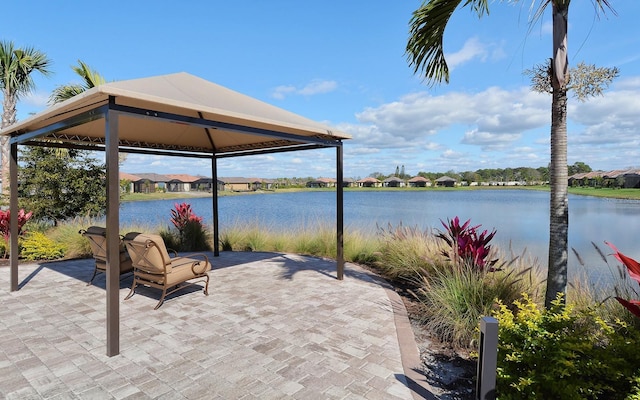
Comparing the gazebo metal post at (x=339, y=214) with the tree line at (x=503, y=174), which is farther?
the tree line at (x=503, y=174)

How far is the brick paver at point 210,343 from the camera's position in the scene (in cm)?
249

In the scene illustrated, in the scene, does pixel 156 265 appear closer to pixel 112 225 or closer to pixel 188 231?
pixel 112 225

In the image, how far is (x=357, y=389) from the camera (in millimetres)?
2473

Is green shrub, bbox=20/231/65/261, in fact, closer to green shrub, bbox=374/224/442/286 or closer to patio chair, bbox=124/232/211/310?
patio chair, bbox=124/232/211/310

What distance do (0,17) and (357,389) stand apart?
10.8 metres

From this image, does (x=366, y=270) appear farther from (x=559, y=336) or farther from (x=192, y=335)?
(x=559, y=336)

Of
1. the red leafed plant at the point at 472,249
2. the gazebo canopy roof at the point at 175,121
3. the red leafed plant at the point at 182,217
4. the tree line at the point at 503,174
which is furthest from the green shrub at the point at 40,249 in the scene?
the tree line at the point at 503,174

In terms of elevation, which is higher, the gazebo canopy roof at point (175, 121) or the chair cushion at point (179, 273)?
the gazebo canopy roof at point (175, 121)

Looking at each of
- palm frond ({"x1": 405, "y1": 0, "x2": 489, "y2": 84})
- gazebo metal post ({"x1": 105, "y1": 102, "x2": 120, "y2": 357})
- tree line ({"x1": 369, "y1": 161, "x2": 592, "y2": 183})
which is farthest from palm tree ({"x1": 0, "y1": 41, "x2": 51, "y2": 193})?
tree line ({"x1": 369, "y1": 161, "x2": 592, "y2": 183})

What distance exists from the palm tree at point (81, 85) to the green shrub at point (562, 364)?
11991 mm

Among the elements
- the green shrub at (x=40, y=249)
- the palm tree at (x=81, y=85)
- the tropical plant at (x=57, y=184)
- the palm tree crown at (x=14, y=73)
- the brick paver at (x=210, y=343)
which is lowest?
the brick paver at (x=210, y=343)

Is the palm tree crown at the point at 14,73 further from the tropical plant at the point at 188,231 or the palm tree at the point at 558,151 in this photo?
the palm tree at the point at 558,151

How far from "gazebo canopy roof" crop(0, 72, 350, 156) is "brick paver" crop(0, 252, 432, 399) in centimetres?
222

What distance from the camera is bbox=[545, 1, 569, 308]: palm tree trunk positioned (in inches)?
125
